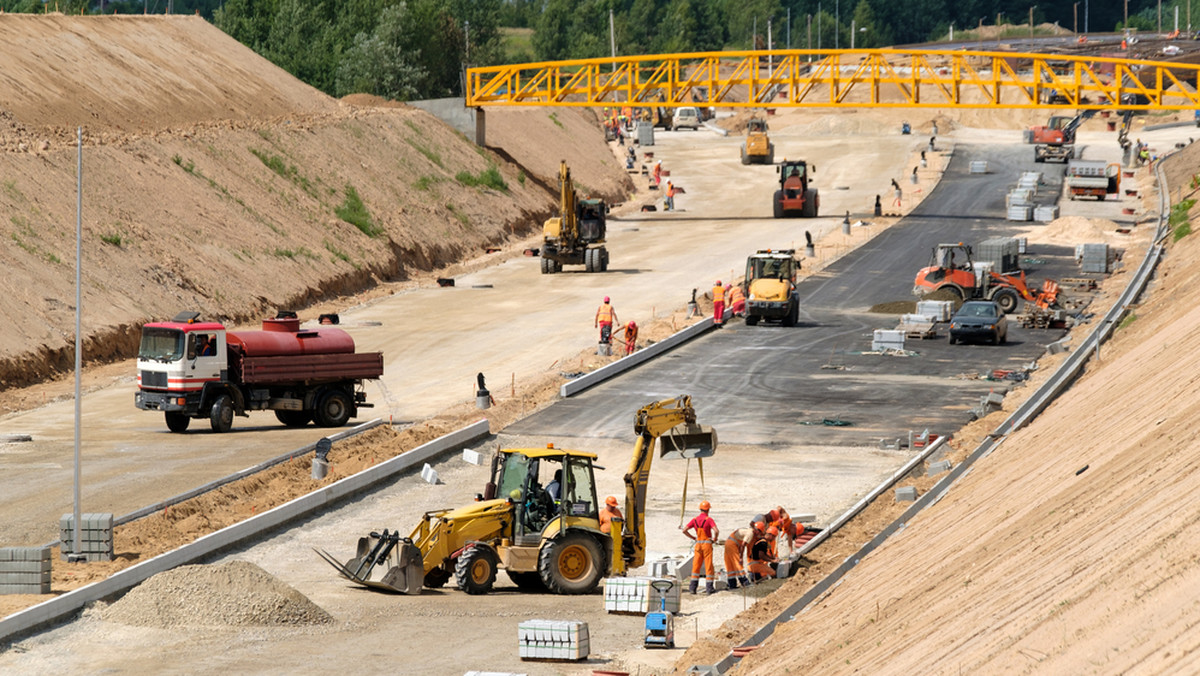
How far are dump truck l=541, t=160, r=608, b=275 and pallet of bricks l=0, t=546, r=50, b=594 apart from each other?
4080 cm

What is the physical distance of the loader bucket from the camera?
24047mm

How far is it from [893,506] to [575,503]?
8.25 meters

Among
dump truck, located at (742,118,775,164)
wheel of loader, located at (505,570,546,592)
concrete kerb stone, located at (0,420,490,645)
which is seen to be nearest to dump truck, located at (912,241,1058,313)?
concrete kerb stone, located at (0,420,490,645)

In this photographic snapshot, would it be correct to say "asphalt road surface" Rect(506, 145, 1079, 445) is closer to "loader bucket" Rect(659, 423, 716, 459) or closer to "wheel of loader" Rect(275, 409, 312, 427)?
"wheel of loader" Rect(275, 409, 312, 427)

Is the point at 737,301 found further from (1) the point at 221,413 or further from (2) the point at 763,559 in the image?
(2) the point at 763,559

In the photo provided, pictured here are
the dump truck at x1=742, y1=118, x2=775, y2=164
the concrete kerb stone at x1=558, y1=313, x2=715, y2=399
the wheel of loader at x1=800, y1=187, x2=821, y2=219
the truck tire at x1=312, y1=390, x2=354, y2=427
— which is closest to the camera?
the truck tire at x1=312, y1=390, x2=354, y2=427

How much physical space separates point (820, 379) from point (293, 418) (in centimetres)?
1376

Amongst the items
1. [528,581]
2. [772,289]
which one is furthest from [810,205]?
[528,581]

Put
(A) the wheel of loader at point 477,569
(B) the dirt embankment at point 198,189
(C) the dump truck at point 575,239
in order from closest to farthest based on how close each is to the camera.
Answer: (A) the wheel of loader at point 477,569, (B) the dirt embankment at point 198,189, (C) the dump truck at point 575,239

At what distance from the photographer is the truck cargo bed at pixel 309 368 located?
1407 inches

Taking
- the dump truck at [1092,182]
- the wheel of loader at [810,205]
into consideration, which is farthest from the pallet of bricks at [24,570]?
the dump truck at [1092,182]

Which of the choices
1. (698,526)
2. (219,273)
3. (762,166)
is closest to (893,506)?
(698,526)

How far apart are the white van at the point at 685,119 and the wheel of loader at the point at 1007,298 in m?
70.8

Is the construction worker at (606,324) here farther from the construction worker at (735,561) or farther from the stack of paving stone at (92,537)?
the stack of paving stone at (92,537)
